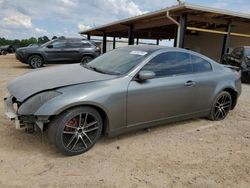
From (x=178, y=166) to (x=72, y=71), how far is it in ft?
7.17

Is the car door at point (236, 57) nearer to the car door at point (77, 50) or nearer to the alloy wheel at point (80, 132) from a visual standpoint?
the car door at point (77, 50)

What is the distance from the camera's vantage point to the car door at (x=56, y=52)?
13727 mm

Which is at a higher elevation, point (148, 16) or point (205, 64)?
point (148, 16)

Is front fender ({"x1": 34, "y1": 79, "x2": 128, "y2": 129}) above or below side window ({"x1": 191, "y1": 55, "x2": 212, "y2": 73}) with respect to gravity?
below

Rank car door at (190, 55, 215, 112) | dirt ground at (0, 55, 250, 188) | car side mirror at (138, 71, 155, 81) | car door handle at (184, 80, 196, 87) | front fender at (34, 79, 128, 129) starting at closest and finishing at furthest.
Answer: dirt ground at (0, 55, 250, 188)
front fender at (34, 79, 128, 129)
car side mirror at (138, 71, 155, 81)
car door handle at (184, 80, 196, 87)
car door at (190, 55, 215, 112)

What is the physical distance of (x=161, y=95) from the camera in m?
4.21

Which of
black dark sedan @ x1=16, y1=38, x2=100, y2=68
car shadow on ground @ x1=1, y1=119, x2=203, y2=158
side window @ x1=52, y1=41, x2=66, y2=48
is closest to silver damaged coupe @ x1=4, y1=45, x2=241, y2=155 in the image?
car shadow on ground @ x1=1, y1=119, x2=203, y2=158

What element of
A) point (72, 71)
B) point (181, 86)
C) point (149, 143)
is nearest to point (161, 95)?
point (181, 86)

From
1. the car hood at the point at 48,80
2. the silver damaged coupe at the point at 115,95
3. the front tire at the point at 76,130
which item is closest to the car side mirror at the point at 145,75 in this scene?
the silver damaged coupe at the point at 115,95

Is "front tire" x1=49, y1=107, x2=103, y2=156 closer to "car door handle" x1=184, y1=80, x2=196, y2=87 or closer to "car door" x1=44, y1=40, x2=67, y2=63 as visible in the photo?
"car door handle" x1=184, y1=80, x2=196, y2=87

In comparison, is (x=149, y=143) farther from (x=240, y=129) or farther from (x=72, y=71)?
(x=240, y=129)

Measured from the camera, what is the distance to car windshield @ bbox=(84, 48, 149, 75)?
4.11 m

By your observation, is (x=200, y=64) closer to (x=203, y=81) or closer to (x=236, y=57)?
(x=203, y=81)

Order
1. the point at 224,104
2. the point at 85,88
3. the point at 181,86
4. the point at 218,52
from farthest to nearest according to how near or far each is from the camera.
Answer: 1. the point at 218,52
2. the point at 224,104
3. the point at 181,86
4. the point at 85,88
